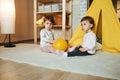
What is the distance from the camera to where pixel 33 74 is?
40.9 inches

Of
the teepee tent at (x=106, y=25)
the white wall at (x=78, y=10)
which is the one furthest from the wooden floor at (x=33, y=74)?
the white wall at (x=78, y=10)

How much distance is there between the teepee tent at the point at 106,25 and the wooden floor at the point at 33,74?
984mm

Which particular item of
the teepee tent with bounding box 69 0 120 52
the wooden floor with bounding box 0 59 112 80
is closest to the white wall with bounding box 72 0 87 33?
the teepee tent with bounding box 69 0 120 52

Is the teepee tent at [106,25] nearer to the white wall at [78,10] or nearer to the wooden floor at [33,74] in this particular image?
the white wall at [78,10]

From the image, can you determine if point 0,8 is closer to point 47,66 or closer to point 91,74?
point 47,66

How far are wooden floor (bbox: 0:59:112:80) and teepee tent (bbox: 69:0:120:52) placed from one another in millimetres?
984

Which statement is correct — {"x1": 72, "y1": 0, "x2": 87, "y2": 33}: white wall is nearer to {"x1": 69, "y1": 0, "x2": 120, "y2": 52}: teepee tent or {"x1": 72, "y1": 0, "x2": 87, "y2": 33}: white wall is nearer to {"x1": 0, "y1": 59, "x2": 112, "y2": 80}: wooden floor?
{"x1": 69, "y1": 0, "x2": 120, "y2": 52}: teepee tent

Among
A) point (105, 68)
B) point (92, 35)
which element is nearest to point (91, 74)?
point (105, 68)

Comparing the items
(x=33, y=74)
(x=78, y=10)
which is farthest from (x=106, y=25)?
(x=33, y=74)

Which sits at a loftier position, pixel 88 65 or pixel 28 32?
pixel 28 32

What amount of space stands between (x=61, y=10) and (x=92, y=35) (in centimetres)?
102

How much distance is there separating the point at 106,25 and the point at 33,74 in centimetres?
123

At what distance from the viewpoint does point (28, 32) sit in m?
3.21

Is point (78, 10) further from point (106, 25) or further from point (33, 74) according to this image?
point (33, 74)
